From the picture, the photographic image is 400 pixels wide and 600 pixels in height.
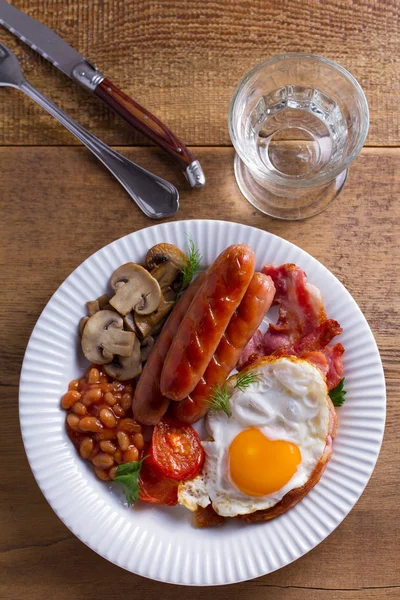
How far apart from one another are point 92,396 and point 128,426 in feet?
0.59

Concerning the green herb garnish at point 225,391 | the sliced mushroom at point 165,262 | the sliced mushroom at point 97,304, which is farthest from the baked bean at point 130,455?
the sliced mushroom at point 165,262

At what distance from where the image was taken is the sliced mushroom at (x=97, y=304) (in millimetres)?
2576

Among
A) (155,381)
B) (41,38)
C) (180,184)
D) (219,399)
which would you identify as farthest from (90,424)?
(41,38)

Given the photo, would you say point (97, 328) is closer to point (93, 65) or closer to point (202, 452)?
point (202, 452)

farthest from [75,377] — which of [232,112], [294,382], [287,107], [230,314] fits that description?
[287,107]

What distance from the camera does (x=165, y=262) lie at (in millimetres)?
2572

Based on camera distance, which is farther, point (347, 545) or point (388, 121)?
point (388, 121)

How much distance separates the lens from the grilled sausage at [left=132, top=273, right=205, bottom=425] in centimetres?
247

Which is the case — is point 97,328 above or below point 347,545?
above

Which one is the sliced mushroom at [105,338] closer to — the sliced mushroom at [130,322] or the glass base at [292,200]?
the sliced mushroom at [130,322]

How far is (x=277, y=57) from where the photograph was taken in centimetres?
263

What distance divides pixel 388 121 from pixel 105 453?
1.86 meters

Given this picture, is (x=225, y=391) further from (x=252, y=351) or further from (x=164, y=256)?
(x=164, y=256)

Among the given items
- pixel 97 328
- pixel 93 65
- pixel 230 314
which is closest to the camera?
pixel 230 314
